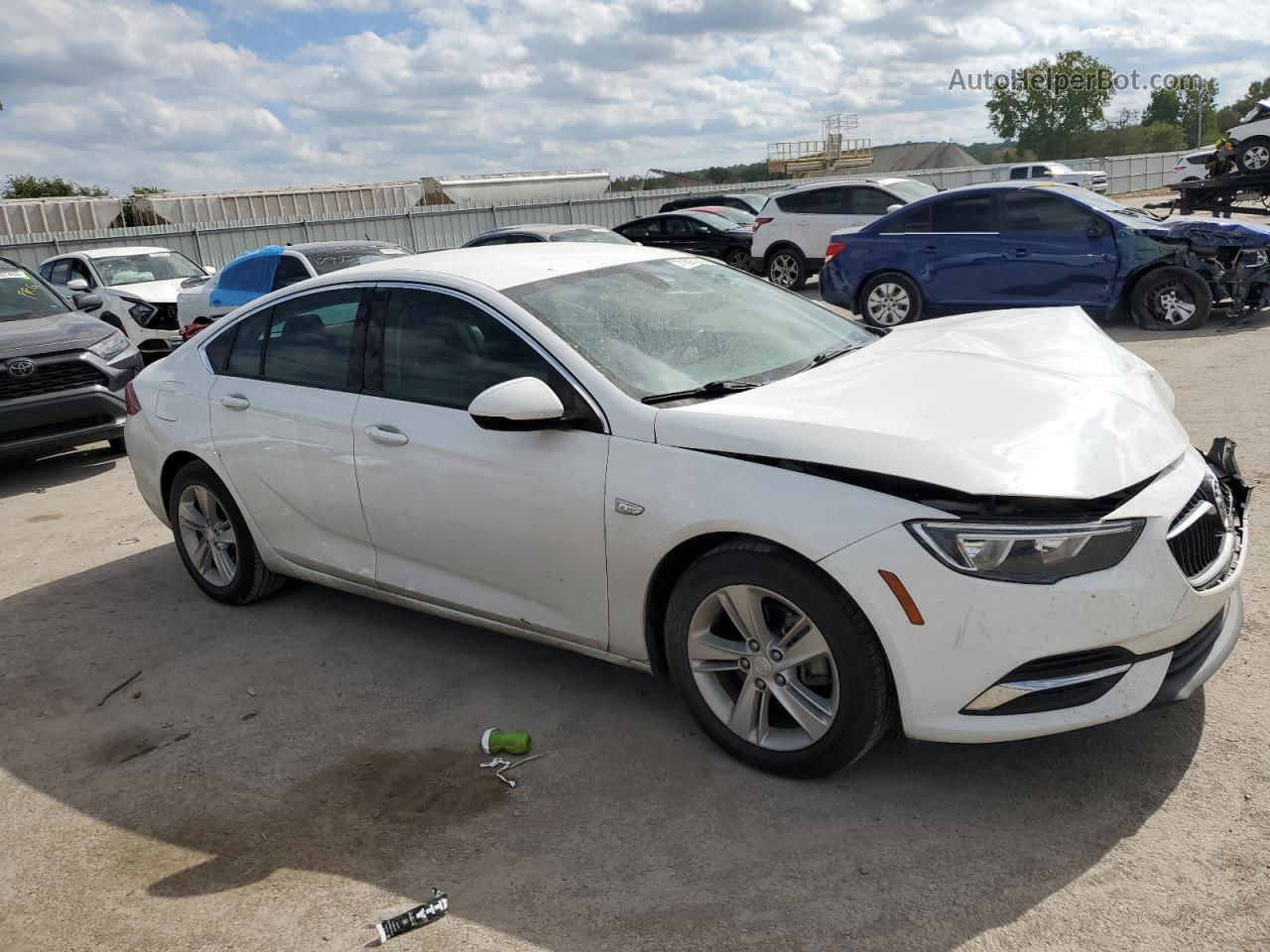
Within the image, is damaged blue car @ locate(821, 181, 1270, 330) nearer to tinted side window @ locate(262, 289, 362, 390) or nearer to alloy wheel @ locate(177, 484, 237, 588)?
tinted side window @ locate(262, 289, 362, 390)

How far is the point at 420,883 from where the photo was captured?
296cm

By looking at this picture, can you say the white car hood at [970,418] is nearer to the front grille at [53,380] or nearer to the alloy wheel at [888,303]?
the front grille at [53,380]

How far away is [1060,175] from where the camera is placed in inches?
1125

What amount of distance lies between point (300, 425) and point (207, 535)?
3.79 feet

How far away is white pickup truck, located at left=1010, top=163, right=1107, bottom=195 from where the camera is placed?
89.1ft

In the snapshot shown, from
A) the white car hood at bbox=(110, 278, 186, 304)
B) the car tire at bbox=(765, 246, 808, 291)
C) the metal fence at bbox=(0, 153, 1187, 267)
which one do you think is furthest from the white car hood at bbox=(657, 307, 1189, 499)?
the metal fence at bbox=(0, 153, 1187, 267)

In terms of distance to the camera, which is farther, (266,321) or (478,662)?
(266,321)

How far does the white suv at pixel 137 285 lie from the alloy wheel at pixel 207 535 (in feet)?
27.6

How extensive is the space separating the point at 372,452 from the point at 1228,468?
3.16 meters

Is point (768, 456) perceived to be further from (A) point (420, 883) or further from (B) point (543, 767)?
(A) point (420, 883)

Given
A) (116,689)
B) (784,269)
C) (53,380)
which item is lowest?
(116,689)

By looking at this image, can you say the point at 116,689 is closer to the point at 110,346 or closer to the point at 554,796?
the point at 554,796

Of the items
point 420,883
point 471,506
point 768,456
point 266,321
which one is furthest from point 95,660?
point 768,456

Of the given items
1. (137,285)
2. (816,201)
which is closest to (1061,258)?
(816,201)
